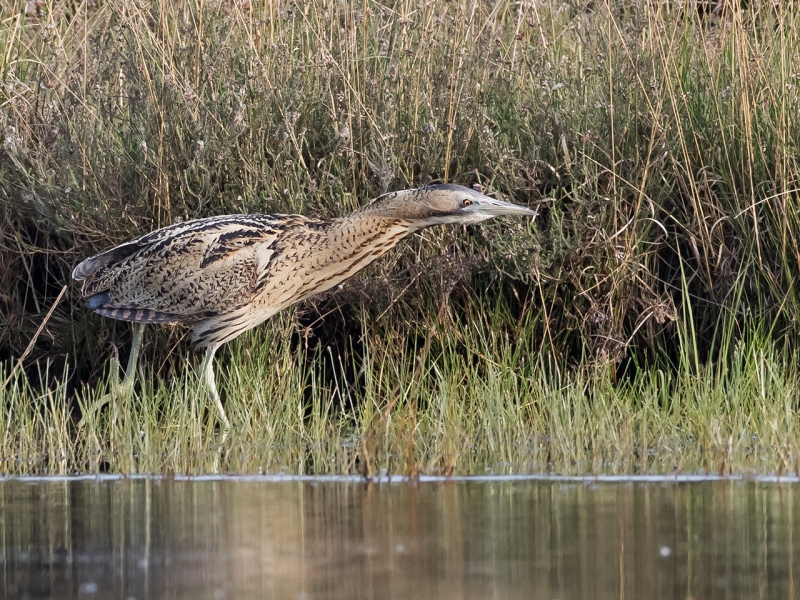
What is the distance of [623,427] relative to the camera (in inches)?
203

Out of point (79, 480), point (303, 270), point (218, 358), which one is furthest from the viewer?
point (218, 358)

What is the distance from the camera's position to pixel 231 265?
21.0ft

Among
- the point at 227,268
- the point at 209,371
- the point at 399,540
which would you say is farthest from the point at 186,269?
the point at 399,540

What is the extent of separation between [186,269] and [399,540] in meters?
2.90

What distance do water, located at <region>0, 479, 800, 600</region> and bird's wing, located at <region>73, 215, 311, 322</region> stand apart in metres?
1.72

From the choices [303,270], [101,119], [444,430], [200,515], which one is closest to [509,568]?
[200,515]

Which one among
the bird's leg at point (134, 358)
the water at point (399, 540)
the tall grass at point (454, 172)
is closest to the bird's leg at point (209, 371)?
the tall grass at point (454, 172)

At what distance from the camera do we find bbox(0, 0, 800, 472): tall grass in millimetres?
6441

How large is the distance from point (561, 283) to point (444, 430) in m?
1.89

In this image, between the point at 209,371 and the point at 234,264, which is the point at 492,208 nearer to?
the point at 234,264

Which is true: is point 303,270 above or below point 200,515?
above

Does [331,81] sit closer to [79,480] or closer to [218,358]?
[218,358]

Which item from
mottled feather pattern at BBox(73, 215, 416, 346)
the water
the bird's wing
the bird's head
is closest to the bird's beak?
the bird's head

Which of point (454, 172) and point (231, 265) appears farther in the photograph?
point (454, 172)
